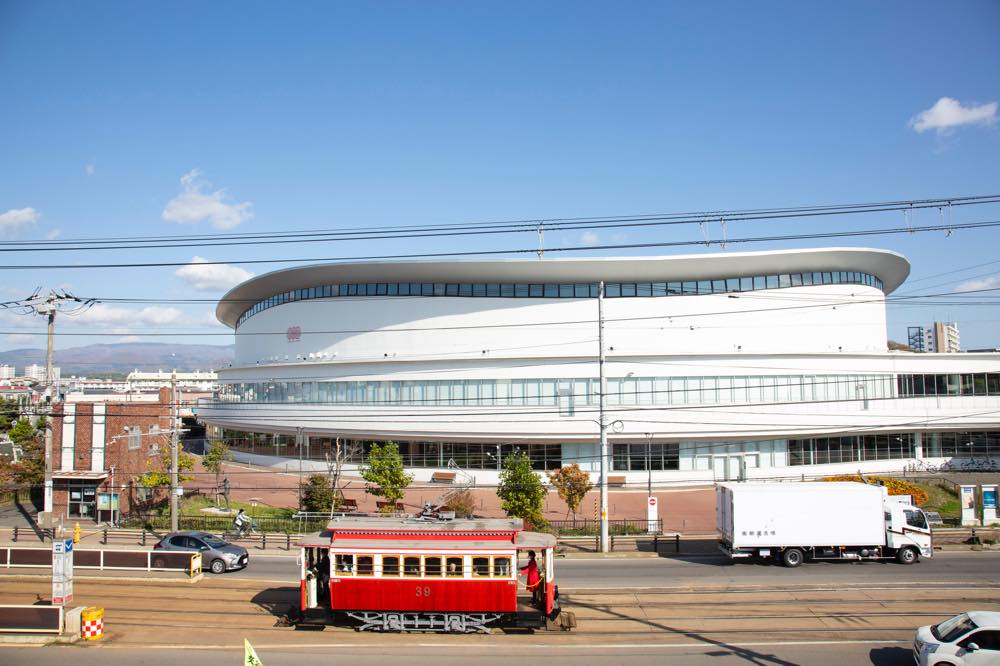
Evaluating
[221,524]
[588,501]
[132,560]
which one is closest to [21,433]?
[221,524]

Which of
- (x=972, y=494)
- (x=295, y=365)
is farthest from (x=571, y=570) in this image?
(x=295, y=365)

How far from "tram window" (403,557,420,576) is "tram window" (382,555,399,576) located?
0.64 ft

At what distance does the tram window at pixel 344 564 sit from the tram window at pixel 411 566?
1.32 m

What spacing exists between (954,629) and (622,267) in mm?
36866

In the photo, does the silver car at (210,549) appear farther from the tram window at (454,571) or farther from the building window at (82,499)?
the building window at (82,499)

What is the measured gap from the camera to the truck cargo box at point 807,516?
2409 cm

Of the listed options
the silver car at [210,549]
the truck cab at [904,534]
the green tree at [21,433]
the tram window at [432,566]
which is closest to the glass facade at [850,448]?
the truck cab at [904,534]

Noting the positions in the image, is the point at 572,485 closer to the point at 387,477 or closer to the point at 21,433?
the point at 387,477

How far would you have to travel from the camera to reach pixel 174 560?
24062 millimetres

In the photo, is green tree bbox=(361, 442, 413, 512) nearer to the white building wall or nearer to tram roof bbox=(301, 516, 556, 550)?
the white building wall

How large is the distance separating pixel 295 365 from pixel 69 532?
2514 centimetres

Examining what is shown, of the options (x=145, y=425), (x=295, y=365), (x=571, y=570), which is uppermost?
(x=295, y=365)

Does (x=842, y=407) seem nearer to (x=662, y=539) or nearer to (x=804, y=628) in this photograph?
(x=662, y=539)

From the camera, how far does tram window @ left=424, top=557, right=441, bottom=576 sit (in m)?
16.9
